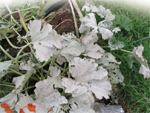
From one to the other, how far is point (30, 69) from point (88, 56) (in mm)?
466

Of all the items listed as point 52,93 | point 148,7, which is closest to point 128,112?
point 52,93

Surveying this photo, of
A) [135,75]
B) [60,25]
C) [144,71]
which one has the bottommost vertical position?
[135,75]

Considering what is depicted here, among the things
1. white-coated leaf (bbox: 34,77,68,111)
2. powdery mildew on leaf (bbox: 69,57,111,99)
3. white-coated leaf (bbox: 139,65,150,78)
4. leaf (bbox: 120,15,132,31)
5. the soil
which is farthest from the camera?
leaf (bbox: 120,15,132,31)

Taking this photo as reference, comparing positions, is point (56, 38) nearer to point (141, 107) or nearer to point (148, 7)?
point (141, 107)

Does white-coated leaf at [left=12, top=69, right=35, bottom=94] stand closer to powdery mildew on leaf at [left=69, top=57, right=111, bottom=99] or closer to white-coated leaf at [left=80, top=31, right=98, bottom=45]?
powdery mildew on leaf at [left=69, top=57, right=111, bottom=99]

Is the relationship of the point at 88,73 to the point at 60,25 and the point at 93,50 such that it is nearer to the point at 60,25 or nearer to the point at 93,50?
the point at 93,50

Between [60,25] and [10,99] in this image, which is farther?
[60,25]

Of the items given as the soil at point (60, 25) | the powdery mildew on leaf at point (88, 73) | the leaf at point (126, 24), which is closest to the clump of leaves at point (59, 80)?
the powdery mildew on leaf at point (88, 73)

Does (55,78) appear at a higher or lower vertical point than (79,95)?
higher

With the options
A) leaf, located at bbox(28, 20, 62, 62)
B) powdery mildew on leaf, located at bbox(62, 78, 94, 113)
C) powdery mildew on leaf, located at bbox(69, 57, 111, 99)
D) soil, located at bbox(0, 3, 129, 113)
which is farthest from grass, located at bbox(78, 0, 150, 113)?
leaf, located at bbox(28, 20, 62, 62)

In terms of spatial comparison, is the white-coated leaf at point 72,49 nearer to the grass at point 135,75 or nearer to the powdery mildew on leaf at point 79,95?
the powdery mildew on leaf at point 79,95

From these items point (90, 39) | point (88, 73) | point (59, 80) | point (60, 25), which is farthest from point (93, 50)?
point (60, 25)

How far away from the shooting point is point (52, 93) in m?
0.90

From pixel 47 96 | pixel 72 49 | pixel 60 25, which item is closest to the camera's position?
pixel 47 96
